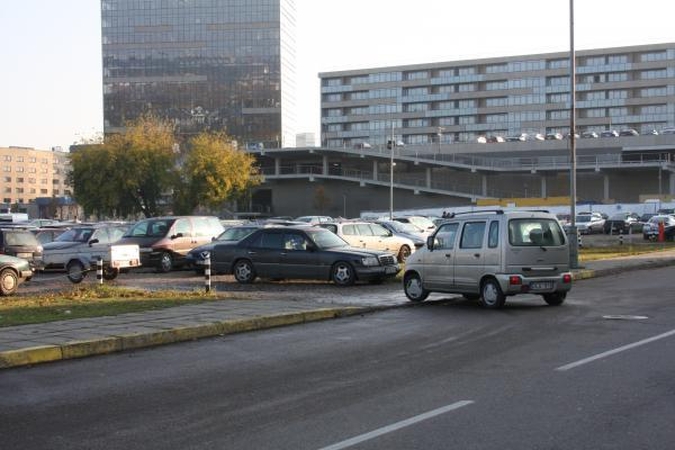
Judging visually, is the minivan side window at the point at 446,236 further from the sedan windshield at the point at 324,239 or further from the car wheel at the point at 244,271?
the car wheel at the point at 244,271

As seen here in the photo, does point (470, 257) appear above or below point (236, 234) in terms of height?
below

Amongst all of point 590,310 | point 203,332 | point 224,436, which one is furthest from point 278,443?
point 590,310

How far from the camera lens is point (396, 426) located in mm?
5867

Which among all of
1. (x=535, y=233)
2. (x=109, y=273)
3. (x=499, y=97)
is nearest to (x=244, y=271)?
(x=109, y=273)

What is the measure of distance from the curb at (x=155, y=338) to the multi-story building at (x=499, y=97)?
94.2 m

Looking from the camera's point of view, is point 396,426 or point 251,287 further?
point 251,287

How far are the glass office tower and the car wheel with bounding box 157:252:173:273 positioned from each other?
11863 centimetres

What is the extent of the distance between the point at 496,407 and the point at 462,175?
9720cm

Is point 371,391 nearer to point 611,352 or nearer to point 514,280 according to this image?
point 611,352

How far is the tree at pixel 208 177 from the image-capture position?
229ft

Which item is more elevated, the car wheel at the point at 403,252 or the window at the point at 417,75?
the window at the point at 417,75

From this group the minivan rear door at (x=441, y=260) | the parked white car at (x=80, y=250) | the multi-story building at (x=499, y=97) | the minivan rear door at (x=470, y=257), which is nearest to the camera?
the minivan rear door at (x=470, y=257)

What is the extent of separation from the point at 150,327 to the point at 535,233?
7557mm

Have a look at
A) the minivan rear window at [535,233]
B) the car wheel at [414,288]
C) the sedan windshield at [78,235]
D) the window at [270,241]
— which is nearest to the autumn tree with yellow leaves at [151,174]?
the sedan windshield at [78,235]
